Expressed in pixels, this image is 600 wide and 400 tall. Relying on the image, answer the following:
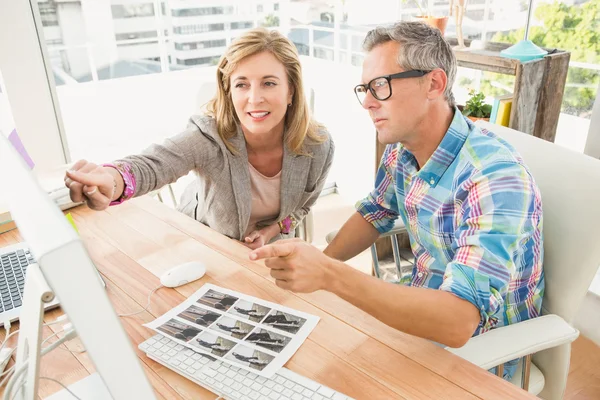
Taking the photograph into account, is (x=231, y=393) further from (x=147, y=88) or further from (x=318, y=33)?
(x=318, y=33)

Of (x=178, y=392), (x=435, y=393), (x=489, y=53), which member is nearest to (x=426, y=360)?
(x=435, y=393)

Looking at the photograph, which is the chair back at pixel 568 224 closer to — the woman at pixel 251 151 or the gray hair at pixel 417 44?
the gray hair at pixel 417 44

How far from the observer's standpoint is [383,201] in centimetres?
153

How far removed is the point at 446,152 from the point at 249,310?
1.96ft

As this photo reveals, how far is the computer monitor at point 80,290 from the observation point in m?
0.41

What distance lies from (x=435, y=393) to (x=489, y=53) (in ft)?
4.97

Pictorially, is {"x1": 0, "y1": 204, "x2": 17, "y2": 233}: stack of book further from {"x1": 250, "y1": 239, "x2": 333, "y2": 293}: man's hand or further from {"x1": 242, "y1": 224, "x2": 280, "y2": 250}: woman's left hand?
{"x1": 250, "y1": 239, "x2": 333, "y2": 293}: man's hand

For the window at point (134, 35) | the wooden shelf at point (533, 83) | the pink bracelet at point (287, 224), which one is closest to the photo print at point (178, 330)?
the pink bracelet at point (287, 224)

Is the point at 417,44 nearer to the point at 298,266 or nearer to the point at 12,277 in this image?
the point at 298,266

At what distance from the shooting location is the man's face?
125cm

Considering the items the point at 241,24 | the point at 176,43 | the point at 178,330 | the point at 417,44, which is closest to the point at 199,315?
the point at 178,330

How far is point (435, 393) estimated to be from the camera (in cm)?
88

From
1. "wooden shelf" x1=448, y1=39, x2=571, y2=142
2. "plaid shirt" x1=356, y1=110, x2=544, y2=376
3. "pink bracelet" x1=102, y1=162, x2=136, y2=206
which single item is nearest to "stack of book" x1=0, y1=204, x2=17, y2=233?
"pink bracelet" x1=102, y1=162, x2=136, y2=206

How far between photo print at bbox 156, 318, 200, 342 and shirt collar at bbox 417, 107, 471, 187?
0.66 metres
